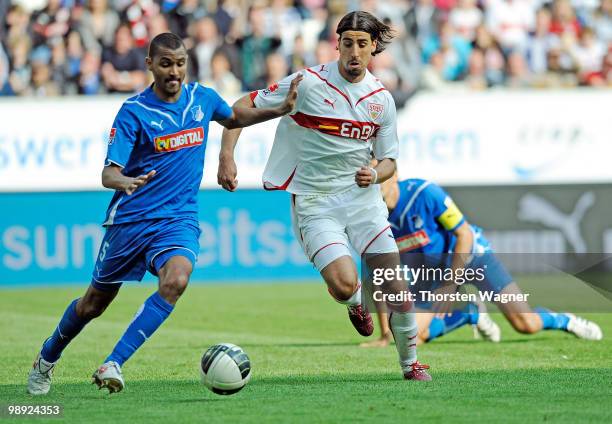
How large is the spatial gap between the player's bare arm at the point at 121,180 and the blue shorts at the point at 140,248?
0.42 m

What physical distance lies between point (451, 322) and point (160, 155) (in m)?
4.43

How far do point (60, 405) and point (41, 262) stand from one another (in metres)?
10.5

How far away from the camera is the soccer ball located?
771 cm

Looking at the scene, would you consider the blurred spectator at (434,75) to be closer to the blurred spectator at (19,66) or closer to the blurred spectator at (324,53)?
the blurred spectator at (324,53)

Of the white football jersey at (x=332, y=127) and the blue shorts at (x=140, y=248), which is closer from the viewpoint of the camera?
the blue shorts at (x=140, y=248)

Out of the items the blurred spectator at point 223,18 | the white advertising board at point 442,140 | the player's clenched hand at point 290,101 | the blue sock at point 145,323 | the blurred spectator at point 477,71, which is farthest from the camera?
the blurred spectator at point 477,71

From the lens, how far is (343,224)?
29.0 feet

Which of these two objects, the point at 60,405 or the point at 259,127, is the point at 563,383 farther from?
the point at 259,127

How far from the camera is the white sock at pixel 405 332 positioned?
8.66m

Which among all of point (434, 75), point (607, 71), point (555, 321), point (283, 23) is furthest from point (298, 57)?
point (555, 321)

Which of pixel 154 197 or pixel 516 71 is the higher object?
pixel 516 71

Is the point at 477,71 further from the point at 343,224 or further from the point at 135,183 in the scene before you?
the point at 135,183

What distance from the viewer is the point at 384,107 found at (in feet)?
28.7

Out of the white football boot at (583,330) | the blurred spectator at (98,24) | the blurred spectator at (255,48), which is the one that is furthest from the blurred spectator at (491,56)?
the white football boot at (583,330)
